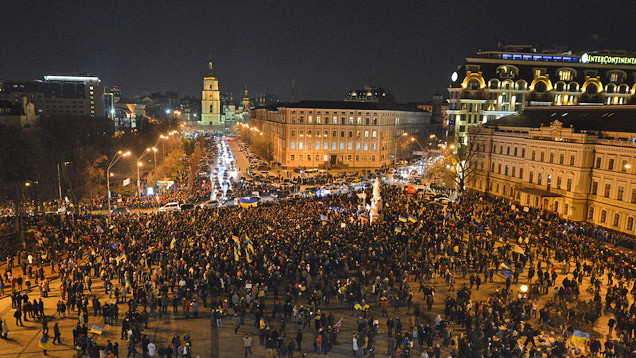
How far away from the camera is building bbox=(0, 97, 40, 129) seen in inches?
3091

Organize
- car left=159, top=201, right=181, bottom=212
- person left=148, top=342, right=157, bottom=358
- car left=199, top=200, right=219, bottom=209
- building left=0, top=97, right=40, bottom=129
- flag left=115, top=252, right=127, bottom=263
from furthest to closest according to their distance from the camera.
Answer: building left=0, top=97, right=40, bottom=129
car left=199, top=200, right=219, bottom=209
car left=159, top=201, right=181, bottom=212
flag left=115, top=252, right=127, bottom=263
person left=148, top=342, right=157, bottom=358

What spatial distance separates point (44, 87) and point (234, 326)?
17324cm

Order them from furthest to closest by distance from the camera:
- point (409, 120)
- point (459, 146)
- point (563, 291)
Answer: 1. point (409, 120)
2. point (459, 146)
3. point (563, 291)

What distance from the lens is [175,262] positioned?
27.0 m

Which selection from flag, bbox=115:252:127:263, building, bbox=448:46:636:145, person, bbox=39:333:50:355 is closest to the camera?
person, bbox=39:333:50:355

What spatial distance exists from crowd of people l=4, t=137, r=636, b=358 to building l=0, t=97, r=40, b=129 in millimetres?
54246

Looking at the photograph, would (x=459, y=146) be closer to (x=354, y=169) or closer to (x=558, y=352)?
(x=354, y=169)

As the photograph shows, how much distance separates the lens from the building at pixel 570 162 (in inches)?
1524

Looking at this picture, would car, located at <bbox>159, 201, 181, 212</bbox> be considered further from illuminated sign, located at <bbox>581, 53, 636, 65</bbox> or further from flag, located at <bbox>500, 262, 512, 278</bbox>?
illuminated sign, located at <bbox>581, 53, 636, 65</bbox>

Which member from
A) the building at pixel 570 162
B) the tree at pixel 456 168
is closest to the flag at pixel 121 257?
the building at pixel 570 162

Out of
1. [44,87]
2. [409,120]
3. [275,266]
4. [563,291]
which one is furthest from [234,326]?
[44,87]

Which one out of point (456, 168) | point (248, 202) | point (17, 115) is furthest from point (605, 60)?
point (17, 115)

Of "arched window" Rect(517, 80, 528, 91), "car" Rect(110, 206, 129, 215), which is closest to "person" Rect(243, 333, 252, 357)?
"car" Rect(110, 206, 129, 215)

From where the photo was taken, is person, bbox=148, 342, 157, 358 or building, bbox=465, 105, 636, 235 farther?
building, bbox=465, 105, 636, 235
